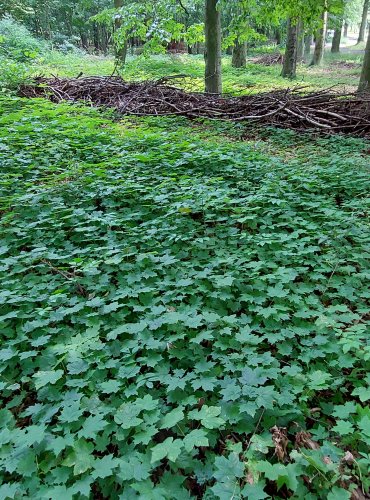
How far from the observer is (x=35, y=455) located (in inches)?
75.2

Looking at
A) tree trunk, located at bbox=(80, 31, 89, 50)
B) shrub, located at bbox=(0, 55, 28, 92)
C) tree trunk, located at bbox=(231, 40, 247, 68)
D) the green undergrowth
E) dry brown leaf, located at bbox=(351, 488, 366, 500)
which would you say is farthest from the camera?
tree trunk, located at bbox=(80, 31, 89, 50)

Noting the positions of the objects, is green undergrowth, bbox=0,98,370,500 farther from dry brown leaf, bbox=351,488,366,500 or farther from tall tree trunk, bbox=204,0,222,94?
tall tree trunk, bbox=204,0,222,94

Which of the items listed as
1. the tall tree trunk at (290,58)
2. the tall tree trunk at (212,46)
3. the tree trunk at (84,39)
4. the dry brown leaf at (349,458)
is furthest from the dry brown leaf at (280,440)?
the tree trunk at (84,39)

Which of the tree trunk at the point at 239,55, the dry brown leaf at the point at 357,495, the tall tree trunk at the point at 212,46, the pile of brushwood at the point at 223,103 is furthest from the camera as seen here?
the tree trunk at the point at 239,55

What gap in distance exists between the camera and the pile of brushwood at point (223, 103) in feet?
24.2

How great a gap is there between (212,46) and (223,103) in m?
1.55

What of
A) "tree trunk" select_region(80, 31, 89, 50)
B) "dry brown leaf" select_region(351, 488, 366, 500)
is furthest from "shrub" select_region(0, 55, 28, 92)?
"tree trunk" select_region(80, 31, 89, 50)

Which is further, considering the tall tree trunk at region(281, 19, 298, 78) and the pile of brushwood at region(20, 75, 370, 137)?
the tall tree trunk at region(281, 19, 298, 78)

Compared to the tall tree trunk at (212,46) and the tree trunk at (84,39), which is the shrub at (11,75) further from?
the tree trunk at (84,39)

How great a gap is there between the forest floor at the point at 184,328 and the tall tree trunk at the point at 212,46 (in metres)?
4.88

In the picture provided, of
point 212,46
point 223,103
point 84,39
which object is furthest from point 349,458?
point 84,39

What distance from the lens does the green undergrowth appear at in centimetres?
183

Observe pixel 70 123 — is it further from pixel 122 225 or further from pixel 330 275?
pixel 330 275

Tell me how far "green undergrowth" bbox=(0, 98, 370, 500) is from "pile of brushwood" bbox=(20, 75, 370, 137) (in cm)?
245
